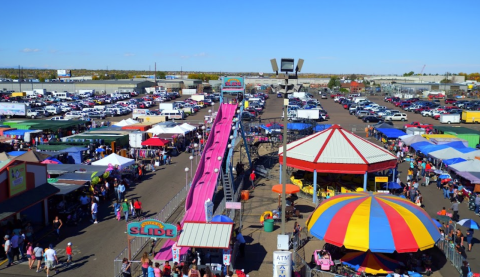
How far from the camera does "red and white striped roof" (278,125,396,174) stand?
833 inches

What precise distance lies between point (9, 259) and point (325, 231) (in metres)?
10.4

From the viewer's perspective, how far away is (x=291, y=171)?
2652cm

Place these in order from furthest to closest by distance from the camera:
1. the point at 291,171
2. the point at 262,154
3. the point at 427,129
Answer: the point at 427,129, the point at 262,154, the point at 291,171

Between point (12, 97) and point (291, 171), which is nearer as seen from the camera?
point (291, 171)

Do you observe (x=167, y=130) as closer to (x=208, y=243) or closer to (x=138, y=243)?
(x=138, y=243)

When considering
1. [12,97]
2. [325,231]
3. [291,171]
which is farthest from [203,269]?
[12,97]

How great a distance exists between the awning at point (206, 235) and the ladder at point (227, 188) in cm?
713

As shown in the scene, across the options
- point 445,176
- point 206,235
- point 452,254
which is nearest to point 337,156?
point 445,176

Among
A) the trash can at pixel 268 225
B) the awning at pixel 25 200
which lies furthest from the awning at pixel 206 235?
the awning at pixel 25 200

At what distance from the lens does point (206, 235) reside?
13297mm

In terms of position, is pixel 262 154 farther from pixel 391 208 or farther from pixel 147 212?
pixel 391 208

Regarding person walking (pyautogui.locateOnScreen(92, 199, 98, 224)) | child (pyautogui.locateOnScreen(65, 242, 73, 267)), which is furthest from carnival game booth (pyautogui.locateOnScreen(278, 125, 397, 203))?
child (pyautogui.locateOnScreen(65, 242, 73, 267))

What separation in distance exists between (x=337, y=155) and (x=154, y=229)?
1117 cm

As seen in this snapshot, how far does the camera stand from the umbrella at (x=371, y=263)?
13.7 m
